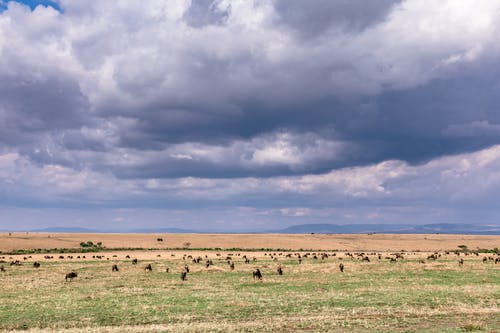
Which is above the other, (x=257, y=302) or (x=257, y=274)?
(x=257, y=274)

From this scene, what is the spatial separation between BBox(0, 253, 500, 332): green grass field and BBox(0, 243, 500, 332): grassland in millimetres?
55

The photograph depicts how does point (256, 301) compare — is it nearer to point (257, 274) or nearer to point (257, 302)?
point (257, 302)

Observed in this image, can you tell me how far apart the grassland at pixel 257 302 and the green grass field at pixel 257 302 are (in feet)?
0.18

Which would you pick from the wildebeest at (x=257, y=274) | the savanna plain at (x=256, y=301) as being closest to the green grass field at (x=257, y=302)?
the savanna plain at (x=256, y=301)

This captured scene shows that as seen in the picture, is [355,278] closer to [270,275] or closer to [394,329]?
[270,275]

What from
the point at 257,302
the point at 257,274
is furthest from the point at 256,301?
the point at 257,274

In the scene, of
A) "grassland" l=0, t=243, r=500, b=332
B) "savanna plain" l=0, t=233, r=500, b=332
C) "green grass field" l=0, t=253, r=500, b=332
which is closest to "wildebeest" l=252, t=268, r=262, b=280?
"grassland" l=0, t=243, r=500, b=332

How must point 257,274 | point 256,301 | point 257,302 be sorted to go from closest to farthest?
point 257,302
point 256,301
point 257,274

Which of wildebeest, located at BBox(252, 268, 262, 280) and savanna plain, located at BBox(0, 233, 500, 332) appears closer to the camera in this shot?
savanna plain, located at BBox(0, 233, 500, 332)

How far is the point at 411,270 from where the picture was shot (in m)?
51.7

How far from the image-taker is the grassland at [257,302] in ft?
70.1

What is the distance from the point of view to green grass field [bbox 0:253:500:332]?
21375 mm

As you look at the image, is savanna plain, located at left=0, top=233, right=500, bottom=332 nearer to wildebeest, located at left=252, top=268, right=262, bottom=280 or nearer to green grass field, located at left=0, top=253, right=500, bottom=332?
green grass field, located at left=0, top=253, right=500, bottom=332

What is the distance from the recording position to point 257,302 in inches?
1151
